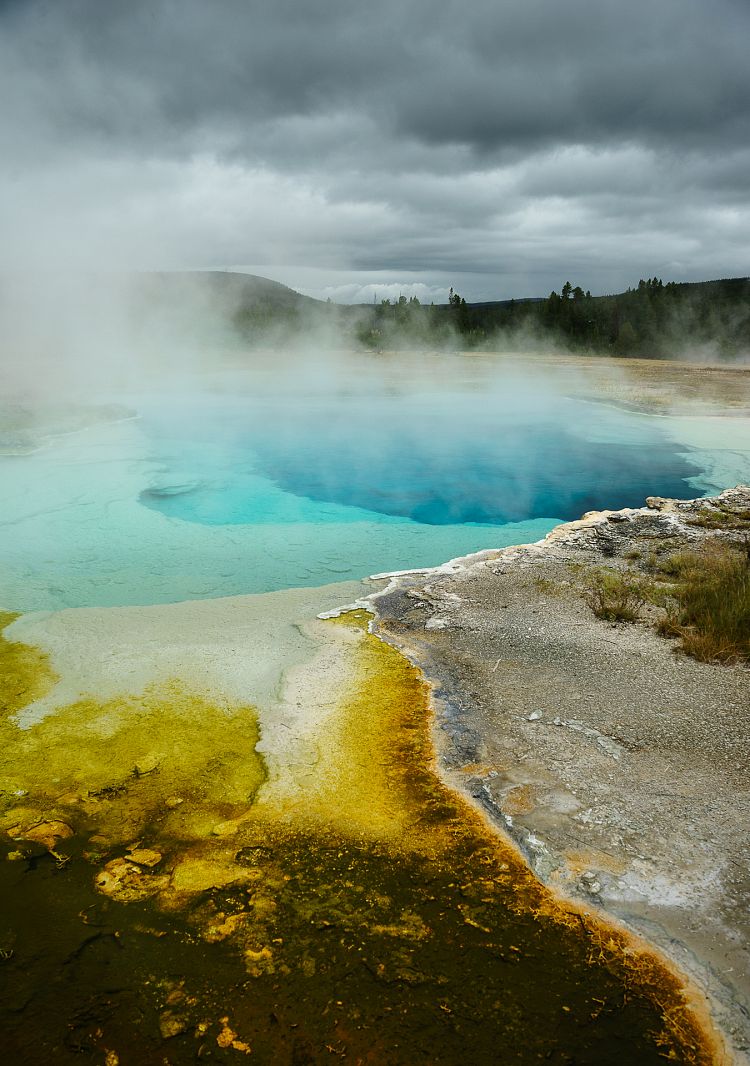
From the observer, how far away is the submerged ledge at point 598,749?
2385mm

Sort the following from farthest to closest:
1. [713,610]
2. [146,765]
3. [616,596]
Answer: [616,596], [713,610], [146,765]

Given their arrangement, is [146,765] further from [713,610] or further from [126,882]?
[713,610]

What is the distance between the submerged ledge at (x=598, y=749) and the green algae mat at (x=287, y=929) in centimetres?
14

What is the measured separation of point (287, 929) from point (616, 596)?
3489 mm

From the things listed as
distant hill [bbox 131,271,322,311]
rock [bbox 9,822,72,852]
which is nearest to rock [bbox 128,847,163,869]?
rock [bbox 9,822,72,852]

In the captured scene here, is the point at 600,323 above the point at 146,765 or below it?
above

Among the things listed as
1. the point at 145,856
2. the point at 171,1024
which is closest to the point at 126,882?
the point at 145,856

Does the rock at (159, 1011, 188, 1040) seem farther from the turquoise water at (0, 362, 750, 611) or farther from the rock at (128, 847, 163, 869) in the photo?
the turquoise water at (0, 362, 750, 611)

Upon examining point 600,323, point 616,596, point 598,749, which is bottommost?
point 598,749

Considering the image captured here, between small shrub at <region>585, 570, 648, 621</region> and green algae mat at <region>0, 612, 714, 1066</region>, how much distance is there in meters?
2.01

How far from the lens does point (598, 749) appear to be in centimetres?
329

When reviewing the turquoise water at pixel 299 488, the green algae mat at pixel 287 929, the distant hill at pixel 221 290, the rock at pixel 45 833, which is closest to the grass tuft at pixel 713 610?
the green algae mat at pixel 287 929

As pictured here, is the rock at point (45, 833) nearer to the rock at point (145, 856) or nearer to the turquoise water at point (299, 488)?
the rock at point (145, 856)

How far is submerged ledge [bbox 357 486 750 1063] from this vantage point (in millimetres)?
2385
